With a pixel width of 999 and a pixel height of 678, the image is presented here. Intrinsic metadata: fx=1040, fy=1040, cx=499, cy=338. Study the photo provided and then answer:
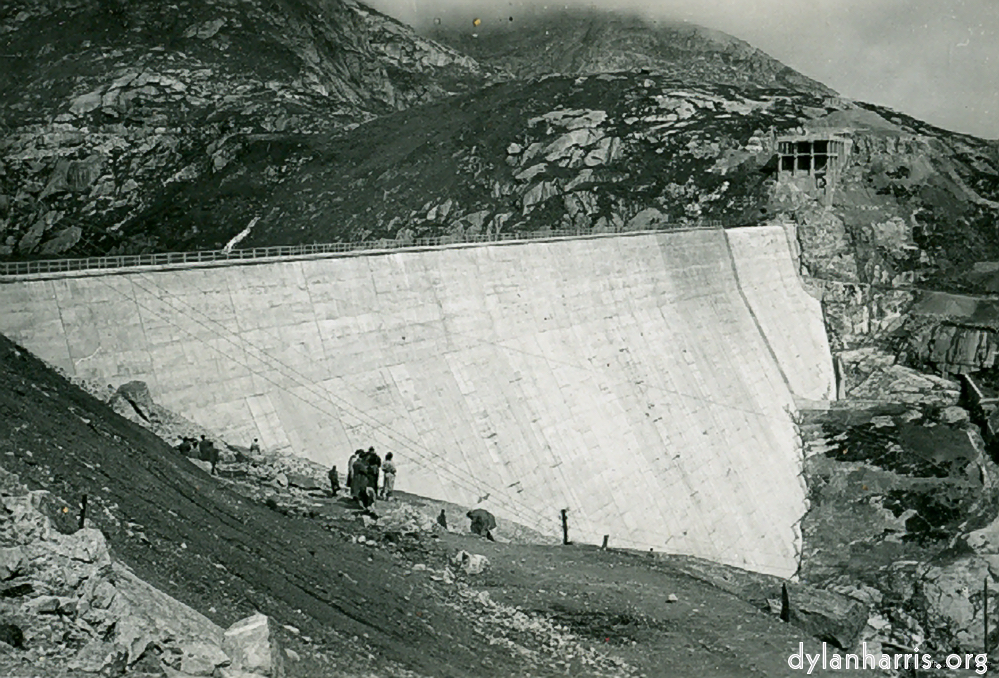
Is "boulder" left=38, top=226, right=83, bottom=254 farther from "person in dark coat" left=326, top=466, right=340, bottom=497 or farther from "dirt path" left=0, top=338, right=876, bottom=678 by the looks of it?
"dirt path" left=0, top=338, right=876, bottom=678

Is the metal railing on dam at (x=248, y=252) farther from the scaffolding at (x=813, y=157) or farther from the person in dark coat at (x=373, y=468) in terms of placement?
the person in dark coat at (x=373, y=468)

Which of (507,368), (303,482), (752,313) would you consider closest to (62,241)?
(752,313)

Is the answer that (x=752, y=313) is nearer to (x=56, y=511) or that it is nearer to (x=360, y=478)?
(x=360, y=478)

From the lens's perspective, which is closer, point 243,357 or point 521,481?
point 243,357

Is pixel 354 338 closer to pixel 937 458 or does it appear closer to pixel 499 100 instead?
pixel 937 458

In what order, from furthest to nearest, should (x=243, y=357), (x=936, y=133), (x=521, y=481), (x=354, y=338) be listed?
(x=936, y=133)
(x=521, y=481)
(x=354, y=338)
(x=243, y=357)

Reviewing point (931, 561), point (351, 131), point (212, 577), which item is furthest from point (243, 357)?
point (351, 131)
